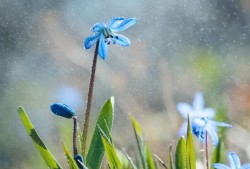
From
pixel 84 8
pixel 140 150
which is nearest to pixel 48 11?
pixel 84 8

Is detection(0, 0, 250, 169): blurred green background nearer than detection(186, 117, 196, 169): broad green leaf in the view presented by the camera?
No

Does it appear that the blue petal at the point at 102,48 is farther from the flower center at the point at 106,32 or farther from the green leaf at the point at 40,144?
the green leaf at the point at 40,144

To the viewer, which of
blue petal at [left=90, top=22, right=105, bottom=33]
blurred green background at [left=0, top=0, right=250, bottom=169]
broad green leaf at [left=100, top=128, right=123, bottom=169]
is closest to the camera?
broad green leaf at [left=100, top=128, right=123, bottom=169]

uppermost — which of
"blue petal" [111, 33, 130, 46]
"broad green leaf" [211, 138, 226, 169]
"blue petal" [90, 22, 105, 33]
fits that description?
"blue petal" [90, 22, 105, 33]

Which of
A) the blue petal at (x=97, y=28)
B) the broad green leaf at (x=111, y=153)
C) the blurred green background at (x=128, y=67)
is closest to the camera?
the broad green leaf at (x=111, y=153)

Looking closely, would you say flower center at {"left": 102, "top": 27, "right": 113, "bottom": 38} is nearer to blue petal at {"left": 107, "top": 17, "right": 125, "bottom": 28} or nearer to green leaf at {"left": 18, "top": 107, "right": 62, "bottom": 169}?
blue petal at {"left": 107, "top": 17, "right": 125, "bottom": 28}

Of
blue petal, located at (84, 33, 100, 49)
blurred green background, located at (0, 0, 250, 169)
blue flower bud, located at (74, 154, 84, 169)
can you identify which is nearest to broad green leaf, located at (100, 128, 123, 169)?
blue flower bud, located at (74, 154, 84, 169)

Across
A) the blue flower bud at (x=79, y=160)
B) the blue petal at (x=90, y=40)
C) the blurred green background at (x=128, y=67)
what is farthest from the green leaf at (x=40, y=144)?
the blurred green background at (x=128, y=67)
